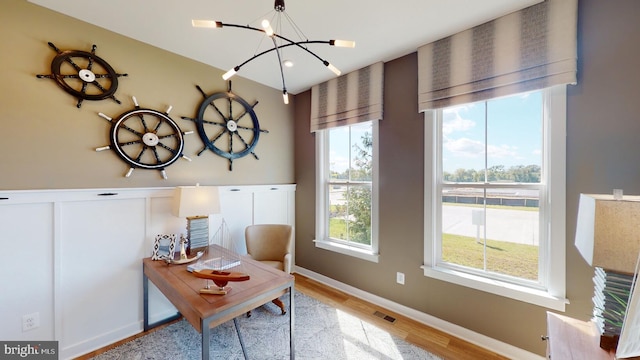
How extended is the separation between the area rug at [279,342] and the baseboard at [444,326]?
39 cm

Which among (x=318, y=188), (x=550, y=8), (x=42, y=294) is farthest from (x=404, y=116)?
(x=42, y=294)

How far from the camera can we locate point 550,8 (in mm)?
1666

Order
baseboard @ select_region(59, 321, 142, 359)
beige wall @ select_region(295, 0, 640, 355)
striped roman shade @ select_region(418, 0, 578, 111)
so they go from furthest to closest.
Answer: baseboard @ select_region(59, 321, 142, 359) → striped roman shade @ select_region(418, 0, 578, 111) → beige wall @ select_region(295, 0, 640, 355)

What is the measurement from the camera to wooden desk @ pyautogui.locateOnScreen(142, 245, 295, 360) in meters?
1.36

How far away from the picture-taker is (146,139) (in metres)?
2.17

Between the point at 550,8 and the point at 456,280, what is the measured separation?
2.18m

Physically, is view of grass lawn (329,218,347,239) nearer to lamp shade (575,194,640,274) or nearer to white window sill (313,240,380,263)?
white window sill (313,240,380,263)

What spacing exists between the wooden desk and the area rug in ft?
0.66

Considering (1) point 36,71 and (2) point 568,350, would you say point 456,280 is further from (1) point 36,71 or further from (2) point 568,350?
(1) point 36,71

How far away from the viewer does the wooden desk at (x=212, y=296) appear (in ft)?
4.48

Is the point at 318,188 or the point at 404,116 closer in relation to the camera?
the point at 404,116

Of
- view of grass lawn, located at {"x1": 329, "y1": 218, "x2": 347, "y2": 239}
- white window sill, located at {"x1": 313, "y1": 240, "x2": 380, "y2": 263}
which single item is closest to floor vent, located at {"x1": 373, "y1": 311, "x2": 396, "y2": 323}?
white window sill, located at {"x1": 313, "y1": 240, "x2": 380, "y2": 263}

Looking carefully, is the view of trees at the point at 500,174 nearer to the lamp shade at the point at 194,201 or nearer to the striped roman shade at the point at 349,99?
the striped roman shade at the point at 349,99

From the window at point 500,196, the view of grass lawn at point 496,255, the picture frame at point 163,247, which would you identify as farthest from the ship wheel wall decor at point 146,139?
the view of grass lawn at point 496,255
